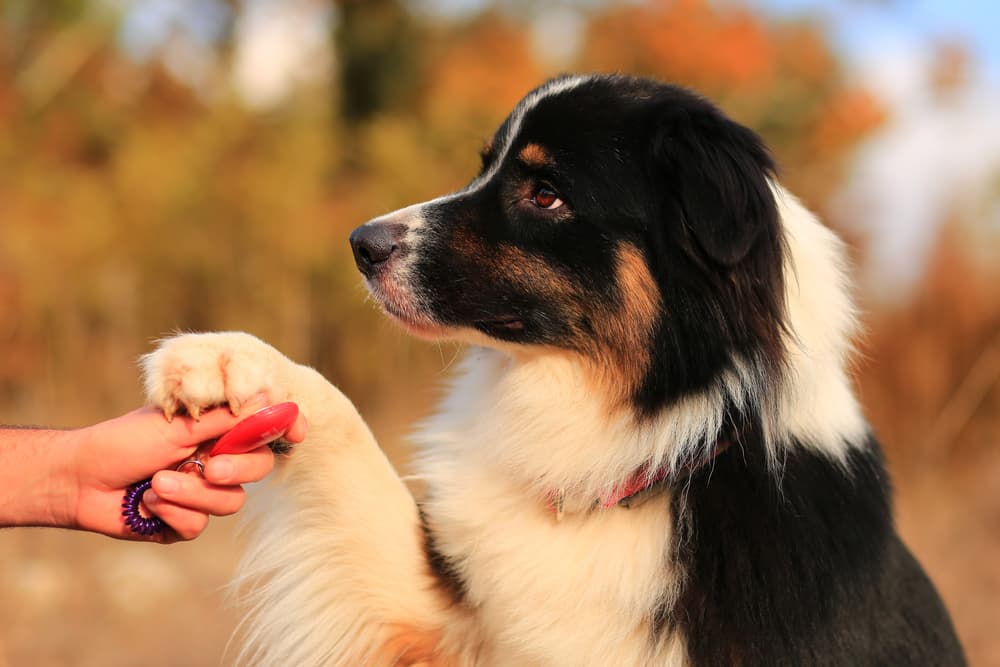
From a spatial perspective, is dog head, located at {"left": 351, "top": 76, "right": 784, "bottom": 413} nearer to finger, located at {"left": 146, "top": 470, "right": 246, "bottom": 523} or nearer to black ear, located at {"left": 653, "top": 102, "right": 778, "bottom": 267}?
black ear, located at {"left": 653, "top": 102, "right": 778, "bottom": 267}

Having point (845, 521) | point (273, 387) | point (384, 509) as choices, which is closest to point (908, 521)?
point (845, 521)

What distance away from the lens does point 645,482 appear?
116 inches

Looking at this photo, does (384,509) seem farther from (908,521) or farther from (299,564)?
(908,521)

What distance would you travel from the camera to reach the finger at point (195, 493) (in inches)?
96.7


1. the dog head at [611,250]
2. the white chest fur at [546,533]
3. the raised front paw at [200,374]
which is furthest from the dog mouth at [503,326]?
the raised front paw at [200,374]

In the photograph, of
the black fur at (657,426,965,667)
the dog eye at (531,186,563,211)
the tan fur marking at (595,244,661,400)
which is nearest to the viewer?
the black fur at (657,426,965,667)

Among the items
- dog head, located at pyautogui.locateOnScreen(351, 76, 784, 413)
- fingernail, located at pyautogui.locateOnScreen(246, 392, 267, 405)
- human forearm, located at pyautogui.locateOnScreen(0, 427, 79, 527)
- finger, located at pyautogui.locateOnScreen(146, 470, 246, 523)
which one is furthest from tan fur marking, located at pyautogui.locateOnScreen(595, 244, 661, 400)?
human forearm, located at pyautogui.locateOnScreen(0, 427, 79, 527)

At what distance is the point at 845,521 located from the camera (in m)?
2.88

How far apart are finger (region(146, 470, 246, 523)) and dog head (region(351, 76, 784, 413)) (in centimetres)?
→ 86

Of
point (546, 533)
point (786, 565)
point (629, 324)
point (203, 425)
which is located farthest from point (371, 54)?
point (786, 565)

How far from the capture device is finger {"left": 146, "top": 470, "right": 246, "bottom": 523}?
8.05ft

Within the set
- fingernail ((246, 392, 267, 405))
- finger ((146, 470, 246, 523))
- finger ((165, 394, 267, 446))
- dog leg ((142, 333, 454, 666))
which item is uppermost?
fingernail ((246, 392, 267, 405))

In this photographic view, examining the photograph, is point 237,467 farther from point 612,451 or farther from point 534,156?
point 534,156

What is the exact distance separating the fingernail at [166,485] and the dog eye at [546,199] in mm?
1437
